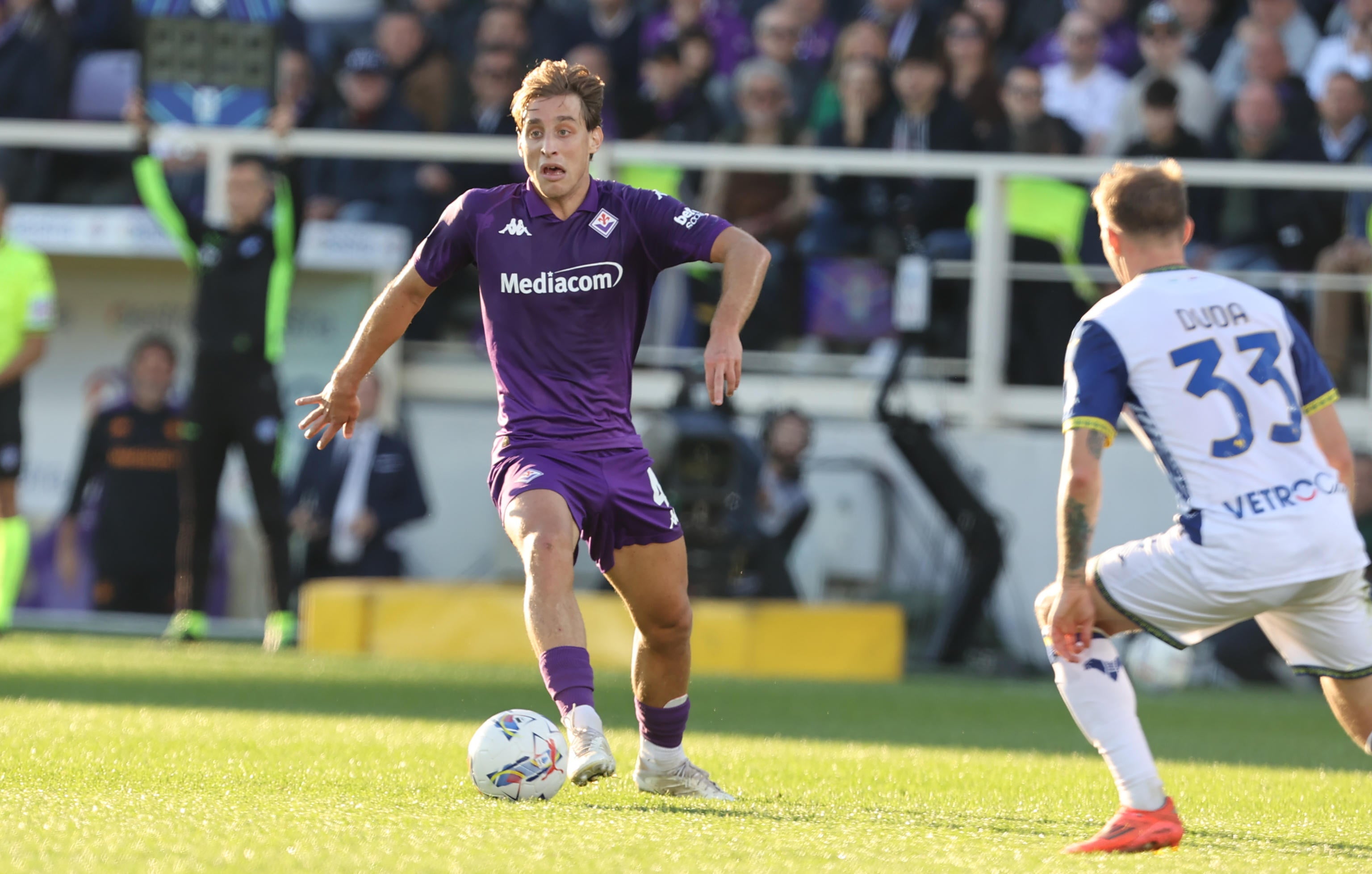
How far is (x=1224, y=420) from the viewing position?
14.4ft

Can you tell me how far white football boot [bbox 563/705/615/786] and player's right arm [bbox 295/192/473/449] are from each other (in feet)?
4.07

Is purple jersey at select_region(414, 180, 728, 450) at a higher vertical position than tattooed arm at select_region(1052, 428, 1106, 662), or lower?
higher

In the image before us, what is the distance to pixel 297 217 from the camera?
444 inches

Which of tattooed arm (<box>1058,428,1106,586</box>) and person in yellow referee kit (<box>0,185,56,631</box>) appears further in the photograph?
person in yellow referee kit (<box>0,185,56,631</box>)

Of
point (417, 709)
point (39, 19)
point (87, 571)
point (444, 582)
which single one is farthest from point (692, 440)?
point (39, 19)

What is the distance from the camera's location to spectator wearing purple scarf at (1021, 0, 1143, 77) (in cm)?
1327

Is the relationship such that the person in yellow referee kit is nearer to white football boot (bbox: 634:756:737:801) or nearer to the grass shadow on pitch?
the grass shadow on pitch

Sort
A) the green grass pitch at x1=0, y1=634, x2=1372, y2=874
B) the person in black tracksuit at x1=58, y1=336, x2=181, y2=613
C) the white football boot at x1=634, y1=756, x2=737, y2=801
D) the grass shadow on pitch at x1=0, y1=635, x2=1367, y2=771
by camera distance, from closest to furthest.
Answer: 1. the green grass pitch at x1=0, y1=634, x2=1372, y2=874
2. the white football boot at x1=634, y1=756, x2=737, y2=801
3. the grass shadow on pitch at x1=0, y1=635, x2=1367, y2=771
4. the person in black tracksuit at x1=58, y1=336, x2=181, y2=613

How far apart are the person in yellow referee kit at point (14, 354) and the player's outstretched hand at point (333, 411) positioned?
5.85 metres

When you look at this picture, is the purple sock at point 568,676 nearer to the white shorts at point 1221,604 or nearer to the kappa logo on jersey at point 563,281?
the kappa logo on jersey at point 563,281

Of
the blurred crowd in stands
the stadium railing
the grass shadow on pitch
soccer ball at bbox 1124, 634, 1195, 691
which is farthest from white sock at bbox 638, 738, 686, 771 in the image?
the blurred crowd in stands

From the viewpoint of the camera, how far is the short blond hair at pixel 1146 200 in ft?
14.7

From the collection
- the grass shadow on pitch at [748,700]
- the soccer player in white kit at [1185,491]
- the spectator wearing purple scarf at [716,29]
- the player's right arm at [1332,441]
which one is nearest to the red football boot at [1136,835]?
the soccer player in white kit at [1185,491]

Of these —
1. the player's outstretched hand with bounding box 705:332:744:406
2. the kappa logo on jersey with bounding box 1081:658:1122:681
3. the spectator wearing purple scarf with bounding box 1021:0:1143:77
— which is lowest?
the kappa logo on jersey with bounding box 1081:658:1122:681
